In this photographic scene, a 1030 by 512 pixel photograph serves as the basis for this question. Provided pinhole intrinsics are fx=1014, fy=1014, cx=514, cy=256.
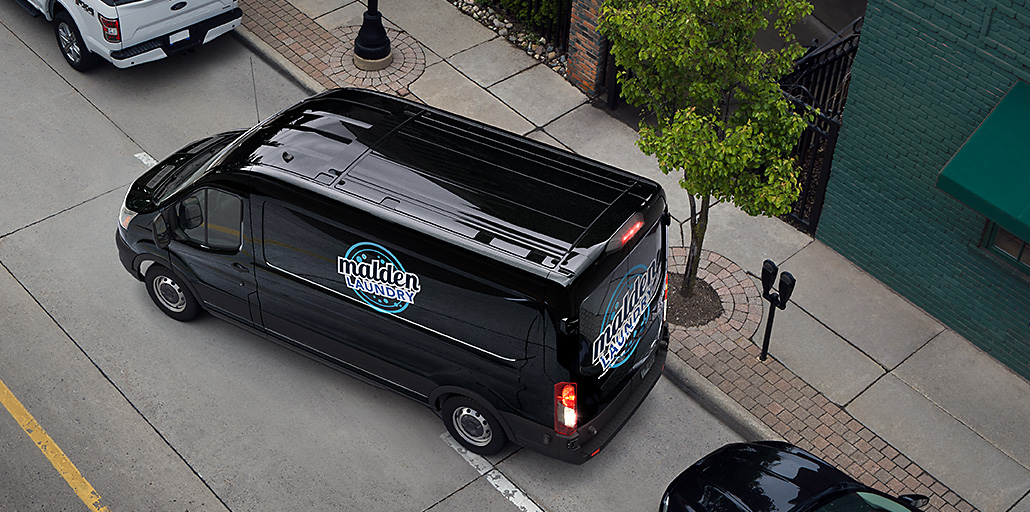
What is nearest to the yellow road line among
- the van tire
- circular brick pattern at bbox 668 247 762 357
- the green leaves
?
the van tire

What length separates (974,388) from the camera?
905 centimetres

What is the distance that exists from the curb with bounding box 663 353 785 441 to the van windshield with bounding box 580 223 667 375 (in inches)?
34.8

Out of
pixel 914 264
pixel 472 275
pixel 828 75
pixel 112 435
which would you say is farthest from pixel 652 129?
pixel 112 435

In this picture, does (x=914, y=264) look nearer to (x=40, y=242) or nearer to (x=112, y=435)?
(x=112, y=435)

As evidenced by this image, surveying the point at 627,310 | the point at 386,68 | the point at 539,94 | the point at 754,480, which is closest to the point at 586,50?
the point at 539,94

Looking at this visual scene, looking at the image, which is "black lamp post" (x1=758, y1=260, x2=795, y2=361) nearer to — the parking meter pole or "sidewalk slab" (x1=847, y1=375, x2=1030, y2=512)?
the parking meter pole

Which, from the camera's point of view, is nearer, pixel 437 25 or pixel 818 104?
pixel 818 104

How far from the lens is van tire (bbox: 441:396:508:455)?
26.2 ft

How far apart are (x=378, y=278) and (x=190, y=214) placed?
201cm

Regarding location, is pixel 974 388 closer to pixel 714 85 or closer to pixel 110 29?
pixel 714 85

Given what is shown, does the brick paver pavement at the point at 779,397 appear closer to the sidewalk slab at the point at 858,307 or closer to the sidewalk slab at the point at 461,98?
the sidewalk slab at the point at 858,307

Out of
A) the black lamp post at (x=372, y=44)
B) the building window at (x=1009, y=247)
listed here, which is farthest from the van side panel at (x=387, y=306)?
the black lamp post at (x=372, y=44)

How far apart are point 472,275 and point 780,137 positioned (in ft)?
9.37

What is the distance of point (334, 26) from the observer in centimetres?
1316
